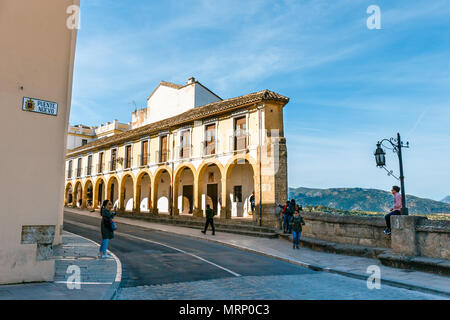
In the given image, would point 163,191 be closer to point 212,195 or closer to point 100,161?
point 212,195

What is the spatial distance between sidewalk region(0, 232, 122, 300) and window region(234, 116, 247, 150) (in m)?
11.6

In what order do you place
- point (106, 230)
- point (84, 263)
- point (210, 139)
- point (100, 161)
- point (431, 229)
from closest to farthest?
1. point (431, 229)
2. point (84, 263)
3. point (106, 230)
4. point (210, 139)
5. point (100, 161)

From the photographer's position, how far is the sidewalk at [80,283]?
5.77 metres

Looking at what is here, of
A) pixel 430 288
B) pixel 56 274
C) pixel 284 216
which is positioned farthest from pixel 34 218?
pixel 284 216

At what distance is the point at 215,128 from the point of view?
2209 centimetres

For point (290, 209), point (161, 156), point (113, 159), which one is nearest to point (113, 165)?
point (113, 159)

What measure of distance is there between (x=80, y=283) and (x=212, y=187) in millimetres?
18051

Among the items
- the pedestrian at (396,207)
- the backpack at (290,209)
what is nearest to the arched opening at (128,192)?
the backpack at (290,209)

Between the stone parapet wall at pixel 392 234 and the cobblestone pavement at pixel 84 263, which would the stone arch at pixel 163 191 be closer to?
the cobblestone pavement at pixel 84 263

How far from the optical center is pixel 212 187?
24.7 m

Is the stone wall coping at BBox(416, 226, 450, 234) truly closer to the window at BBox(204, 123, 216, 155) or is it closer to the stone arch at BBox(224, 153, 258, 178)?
the stone arch at BBox(224, 153, 258, 178)

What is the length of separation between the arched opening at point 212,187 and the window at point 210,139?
5.56 feet
